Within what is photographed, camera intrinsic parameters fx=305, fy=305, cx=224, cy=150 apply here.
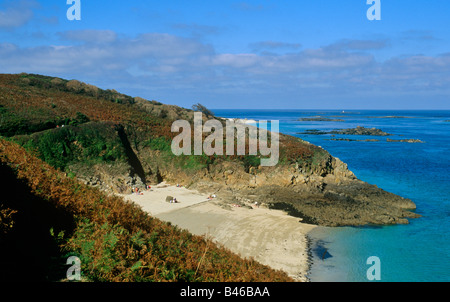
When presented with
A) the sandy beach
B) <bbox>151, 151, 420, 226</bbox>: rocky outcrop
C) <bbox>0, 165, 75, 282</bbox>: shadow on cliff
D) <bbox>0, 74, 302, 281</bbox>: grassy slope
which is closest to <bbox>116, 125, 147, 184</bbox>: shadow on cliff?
<bbox>151, 151, 420, 226</bbox>: rocky outcrop

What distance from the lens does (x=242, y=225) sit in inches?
838

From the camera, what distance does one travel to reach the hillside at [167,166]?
25688 mm

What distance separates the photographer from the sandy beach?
16922mm

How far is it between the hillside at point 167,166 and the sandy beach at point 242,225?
1.86m

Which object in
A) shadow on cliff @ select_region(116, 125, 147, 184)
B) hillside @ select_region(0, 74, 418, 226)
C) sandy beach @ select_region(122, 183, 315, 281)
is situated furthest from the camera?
shadow on cliff @ select_region(116, 125, 147, 184)

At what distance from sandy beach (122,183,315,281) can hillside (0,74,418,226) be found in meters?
1.86

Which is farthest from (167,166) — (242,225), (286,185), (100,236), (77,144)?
(100,236)

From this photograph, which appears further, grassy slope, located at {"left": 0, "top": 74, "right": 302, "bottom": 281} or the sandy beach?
the sandy beach

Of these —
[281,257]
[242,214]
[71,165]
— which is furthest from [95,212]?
[71,165]

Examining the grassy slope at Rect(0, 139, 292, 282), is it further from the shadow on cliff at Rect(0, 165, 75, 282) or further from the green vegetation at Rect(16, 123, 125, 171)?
the green vegetation at Rect(16, 123, 125, 171)

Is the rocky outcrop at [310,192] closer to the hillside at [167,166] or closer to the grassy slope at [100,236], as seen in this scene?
the hillside at [167,166]

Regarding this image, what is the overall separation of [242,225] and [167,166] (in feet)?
43.7

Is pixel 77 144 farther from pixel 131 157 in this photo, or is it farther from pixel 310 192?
pixel 310 192
